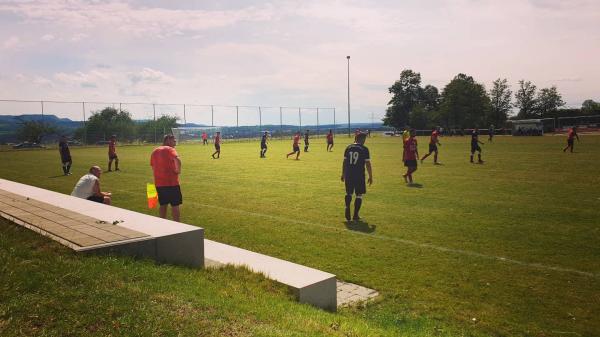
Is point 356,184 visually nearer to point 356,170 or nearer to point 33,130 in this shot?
point 356,170

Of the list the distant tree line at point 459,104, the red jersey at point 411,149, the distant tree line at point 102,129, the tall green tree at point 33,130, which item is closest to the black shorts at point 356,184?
the red jersey at point 411,149

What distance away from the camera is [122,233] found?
5234 mm

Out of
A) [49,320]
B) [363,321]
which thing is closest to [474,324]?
[363,321]

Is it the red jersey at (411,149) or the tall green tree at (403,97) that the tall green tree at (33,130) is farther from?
the tall green tree at (403,97)

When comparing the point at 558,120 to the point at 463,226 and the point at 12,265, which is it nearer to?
the point at 463,226

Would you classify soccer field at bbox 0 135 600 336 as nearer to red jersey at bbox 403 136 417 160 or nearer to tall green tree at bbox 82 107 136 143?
red jersey at bbox 403 136 417 160

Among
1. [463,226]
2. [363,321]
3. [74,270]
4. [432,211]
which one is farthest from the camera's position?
[432,211]

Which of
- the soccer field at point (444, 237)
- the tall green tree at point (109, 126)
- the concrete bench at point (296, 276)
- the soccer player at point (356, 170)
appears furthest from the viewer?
the tall green tree at point (109, 126)

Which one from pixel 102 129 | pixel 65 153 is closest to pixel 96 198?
pixel 65 153

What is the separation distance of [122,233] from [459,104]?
90.1 m

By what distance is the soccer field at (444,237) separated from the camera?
5160 millimetres

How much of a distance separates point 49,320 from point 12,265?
1.12 meters

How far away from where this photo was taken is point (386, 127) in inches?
4473

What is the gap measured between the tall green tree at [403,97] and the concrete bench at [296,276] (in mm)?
100251
